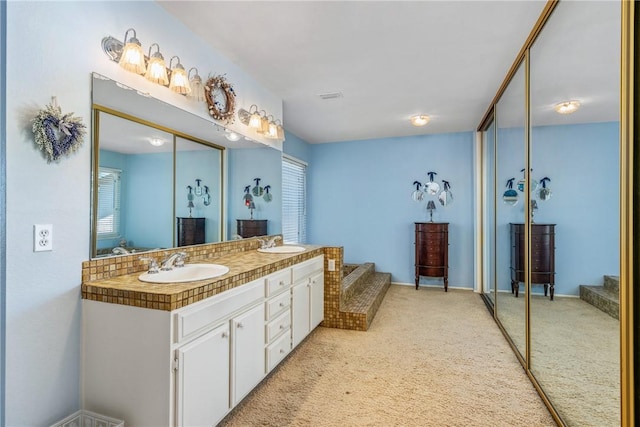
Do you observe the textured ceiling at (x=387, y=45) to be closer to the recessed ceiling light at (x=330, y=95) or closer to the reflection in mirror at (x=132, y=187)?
Result: the recessed ceiling light at (x=330, y=95)

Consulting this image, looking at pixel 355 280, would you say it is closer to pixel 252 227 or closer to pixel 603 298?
pixel 252 227

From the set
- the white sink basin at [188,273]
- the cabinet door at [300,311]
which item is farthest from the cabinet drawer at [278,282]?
the white sink basin at [188,273]

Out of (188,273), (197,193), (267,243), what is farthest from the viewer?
(267,243)

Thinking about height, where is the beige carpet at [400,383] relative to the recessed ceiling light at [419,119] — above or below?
below

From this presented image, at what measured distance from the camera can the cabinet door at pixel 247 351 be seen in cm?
180

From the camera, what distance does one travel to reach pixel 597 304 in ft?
4.52

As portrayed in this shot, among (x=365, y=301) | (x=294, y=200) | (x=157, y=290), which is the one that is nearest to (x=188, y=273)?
(x=157, y=290)

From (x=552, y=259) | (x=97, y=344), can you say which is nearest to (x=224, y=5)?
(x=97, y=344)

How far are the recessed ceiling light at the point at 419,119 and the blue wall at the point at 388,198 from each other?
844mm

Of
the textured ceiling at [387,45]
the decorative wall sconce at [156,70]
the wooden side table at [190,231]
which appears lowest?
the wooden side table at [190,231]

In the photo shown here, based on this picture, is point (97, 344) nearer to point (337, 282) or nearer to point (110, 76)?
point (110, 76)

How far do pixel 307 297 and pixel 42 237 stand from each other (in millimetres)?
1940

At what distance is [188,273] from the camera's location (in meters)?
1.98

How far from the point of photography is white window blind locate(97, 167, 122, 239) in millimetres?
1672
